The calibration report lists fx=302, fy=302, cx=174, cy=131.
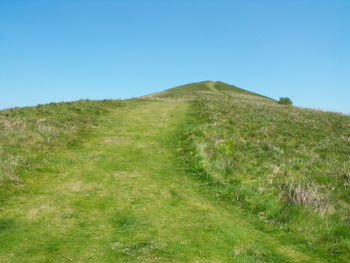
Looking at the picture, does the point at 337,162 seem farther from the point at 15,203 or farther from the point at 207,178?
the point at 15,203

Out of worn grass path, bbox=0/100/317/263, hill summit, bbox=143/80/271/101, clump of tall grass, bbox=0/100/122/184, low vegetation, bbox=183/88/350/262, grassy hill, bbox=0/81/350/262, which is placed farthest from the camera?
hill summit, bbox=143/80/271/101

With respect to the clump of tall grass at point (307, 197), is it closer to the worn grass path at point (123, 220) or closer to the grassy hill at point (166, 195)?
the grassy hill at point (166, 195)

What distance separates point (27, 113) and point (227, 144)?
13.2 meters

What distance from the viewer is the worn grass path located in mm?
6000

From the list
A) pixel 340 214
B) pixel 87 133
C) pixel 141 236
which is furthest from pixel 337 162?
pixel 87 133

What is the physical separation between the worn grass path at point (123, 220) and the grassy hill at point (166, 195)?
3cm

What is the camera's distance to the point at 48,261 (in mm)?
5574

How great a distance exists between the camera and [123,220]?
7363 millimetres

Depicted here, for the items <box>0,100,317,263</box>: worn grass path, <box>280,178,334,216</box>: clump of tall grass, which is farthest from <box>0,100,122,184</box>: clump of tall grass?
<box>280,178,334,216</box>: clump of tall grass

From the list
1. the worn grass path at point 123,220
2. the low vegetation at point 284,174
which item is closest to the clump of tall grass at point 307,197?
the low vegetation at point 284,174

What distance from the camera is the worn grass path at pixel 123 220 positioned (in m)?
6.00

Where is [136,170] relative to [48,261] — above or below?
above

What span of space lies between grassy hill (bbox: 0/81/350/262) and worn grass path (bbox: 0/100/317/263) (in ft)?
0.09

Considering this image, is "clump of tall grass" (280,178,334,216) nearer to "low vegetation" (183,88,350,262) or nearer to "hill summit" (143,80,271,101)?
"low vegetation" (183,88,350,262)
